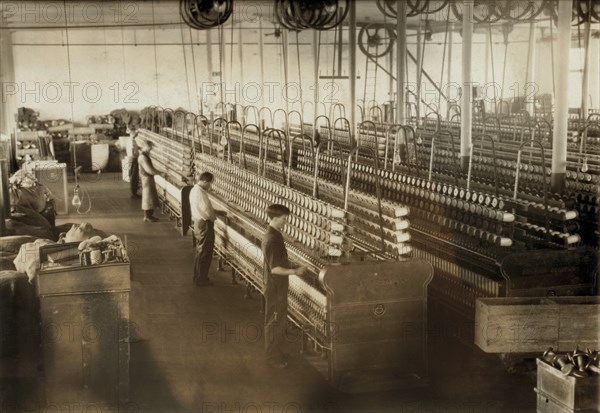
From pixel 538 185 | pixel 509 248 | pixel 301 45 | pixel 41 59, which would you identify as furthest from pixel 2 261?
pixel 301 45

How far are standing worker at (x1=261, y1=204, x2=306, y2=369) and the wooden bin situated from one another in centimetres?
110

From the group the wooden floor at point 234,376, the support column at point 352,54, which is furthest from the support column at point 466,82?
the wooden floor at point 234,376

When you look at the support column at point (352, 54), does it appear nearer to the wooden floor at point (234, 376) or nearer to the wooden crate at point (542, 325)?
the wooden floor at point (234, 376)

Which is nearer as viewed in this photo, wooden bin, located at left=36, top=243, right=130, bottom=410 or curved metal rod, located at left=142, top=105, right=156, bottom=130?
wooden bin, located at left=36, top=243, right=130, bottom=410

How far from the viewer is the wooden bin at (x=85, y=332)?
4855 millimetres

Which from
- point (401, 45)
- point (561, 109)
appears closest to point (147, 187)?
point (401, 45)

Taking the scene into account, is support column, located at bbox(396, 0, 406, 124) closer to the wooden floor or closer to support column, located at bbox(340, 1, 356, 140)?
support column, located at bbox(340, 1, 356, 140)

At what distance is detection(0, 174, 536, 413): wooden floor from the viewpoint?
200 inches

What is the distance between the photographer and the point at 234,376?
18.1 ft

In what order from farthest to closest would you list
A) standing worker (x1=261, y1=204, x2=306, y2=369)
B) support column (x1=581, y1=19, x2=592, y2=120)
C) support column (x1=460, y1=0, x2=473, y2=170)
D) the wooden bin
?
support column (x1=581, y1=19, x2=592, y2=120) < support column (x1=460, y1=0, x2=473, y2=170) < standing worker (x1=261, y1=204, x2=306, y2=369) < the wooden bin

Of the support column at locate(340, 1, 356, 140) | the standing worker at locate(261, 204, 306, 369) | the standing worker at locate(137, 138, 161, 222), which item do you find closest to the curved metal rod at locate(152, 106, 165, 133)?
the standing worker at locate(137, 138, 161, 222)

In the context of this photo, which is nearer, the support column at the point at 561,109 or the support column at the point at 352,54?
the support column at the point at 561,109

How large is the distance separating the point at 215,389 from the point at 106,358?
33.8 inches

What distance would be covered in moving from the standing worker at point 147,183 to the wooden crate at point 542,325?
7311mm
